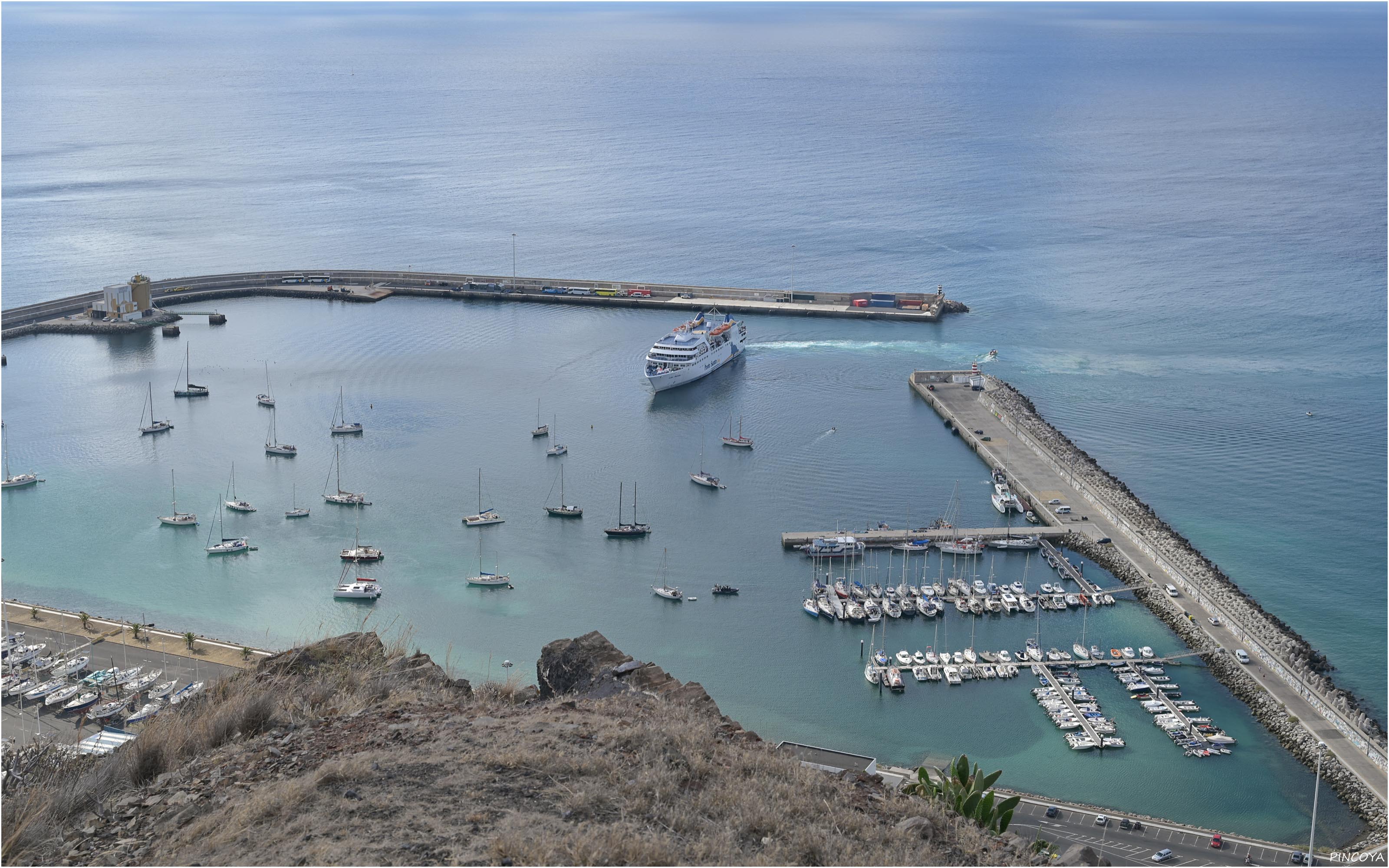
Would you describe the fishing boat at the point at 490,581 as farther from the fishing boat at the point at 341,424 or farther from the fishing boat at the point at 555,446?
the fishing boat at the point at 341,424

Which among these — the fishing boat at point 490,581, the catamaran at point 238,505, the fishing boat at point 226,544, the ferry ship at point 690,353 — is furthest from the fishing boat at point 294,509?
→ the ferry ship at point 690,353

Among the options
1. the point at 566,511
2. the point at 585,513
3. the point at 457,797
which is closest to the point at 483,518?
the point at 566,511

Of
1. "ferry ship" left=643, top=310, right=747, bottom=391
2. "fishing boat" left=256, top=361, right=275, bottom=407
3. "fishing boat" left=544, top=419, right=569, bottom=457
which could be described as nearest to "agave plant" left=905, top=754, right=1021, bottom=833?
"fishing boat" left=544, top=419, right=569, bottom=457

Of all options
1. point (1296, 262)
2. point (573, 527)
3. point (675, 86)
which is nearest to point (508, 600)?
point (573, 527)

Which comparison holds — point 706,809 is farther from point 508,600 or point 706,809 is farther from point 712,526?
point 712,526

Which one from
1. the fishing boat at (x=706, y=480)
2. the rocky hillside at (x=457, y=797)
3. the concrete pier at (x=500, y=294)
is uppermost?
the concrete pier at (x=500, y=294)

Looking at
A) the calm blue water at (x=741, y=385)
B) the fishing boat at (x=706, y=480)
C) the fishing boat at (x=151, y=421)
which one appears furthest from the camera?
the fishing boat at (x=151, y=421)
